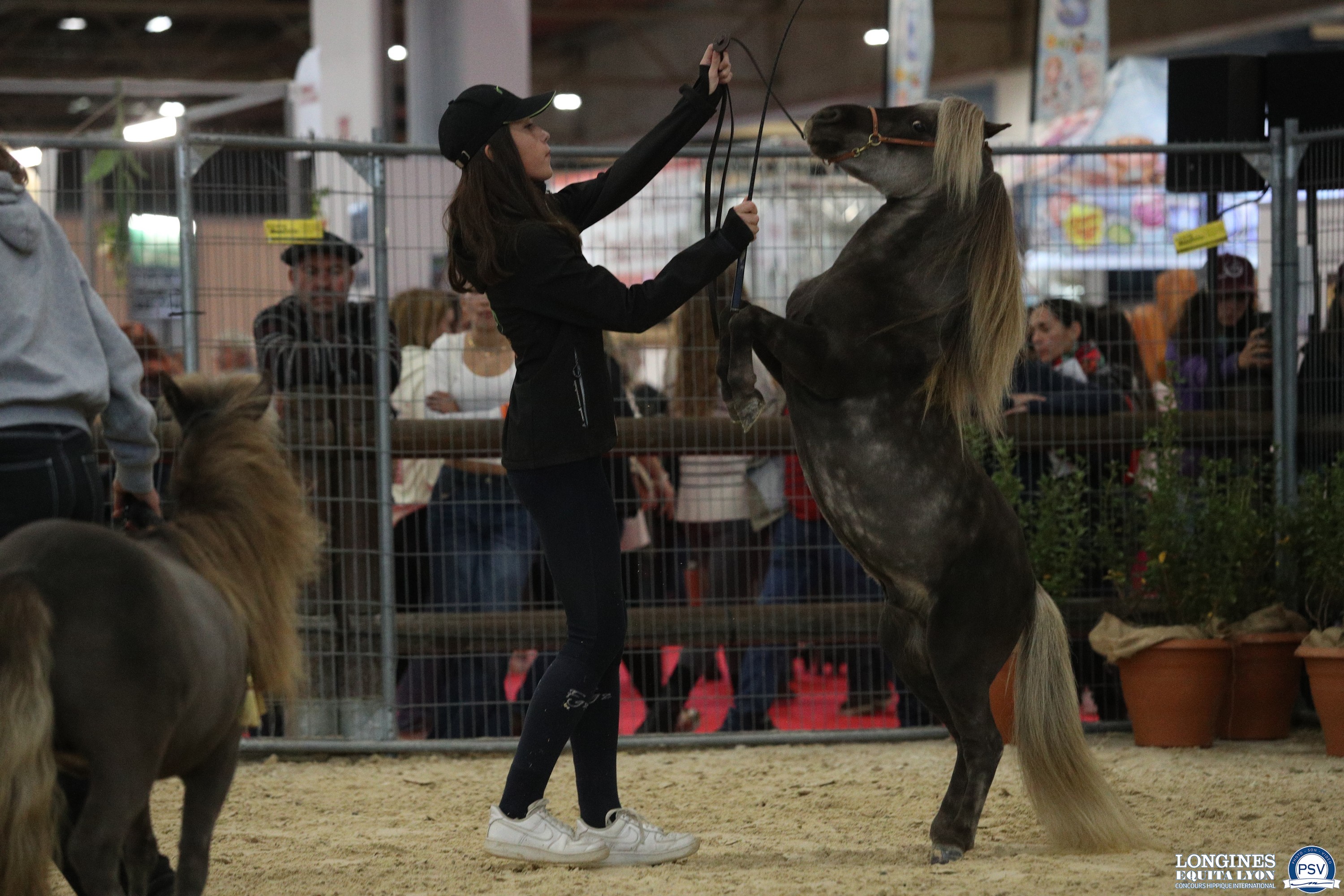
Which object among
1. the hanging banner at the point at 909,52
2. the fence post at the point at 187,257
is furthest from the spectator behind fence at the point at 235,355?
the hanging banner at the point at 909,52

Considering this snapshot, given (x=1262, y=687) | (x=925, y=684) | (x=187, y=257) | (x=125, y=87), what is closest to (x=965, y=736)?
(x=925, y=684)

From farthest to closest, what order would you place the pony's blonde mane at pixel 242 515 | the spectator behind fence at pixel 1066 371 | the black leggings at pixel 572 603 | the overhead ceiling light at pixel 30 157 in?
1. the spectator behind fence at pixel 1066 371
2. the overhead ceiling light at pixel 30 157
3. the black leggings at pixel 572 603
4. the pony's blonde mane at pixel 242 515

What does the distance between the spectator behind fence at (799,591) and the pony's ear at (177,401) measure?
284cm

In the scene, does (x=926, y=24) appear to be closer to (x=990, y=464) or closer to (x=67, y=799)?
(x=990, y=464)

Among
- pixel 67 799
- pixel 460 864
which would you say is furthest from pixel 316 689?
pixel 67 799

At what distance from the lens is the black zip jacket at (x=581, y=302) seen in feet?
10.1

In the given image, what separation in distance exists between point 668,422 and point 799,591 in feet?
2.78

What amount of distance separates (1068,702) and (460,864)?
1585 millimetres

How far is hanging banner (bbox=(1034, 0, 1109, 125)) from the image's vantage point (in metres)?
8.72

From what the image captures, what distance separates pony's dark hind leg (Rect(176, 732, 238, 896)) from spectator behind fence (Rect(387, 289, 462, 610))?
247 centimetres

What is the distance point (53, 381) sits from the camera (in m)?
2.61

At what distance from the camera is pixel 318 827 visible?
3957 millimetres

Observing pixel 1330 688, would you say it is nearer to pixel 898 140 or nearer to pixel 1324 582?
pixel 1324 582

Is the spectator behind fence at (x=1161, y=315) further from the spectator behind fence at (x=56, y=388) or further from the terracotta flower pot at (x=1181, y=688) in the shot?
the spectator behind fence at (x=56, y=388)
